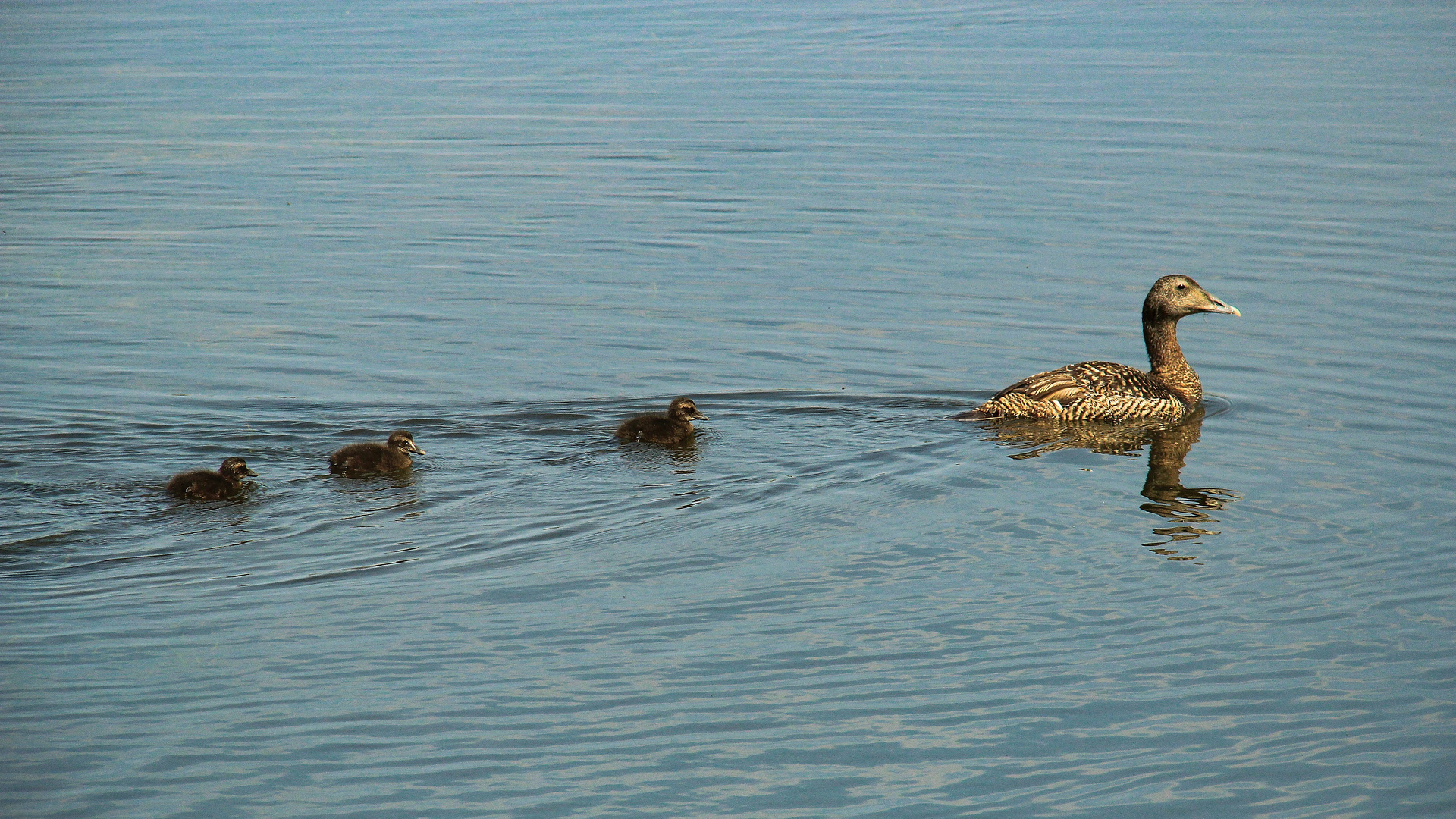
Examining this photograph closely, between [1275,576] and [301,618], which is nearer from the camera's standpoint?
[301,618]

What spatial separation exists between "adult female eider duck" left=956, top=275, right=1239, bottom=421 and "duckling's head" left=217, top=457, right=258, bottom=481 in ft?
15.5

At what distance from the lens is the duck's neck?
37.6 feet

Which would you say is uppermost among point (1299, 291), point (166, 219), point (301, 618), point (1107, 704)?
point (166, 219)

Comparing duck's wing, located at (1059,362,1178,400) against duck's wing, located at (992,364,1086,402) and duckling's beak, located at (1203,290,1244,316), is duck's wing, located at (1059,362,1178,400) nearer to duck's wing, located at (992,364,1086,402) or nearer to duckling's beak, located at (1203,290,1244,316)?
duck's wing, located at (992,364,1086,402)

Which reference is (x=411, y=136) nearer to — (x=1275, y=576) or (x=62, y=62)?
(x=62, y=62)

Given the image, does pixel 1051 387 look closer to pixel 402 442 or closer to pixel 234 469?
pixel 402 442

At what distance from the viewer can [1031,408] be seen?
10758 mm

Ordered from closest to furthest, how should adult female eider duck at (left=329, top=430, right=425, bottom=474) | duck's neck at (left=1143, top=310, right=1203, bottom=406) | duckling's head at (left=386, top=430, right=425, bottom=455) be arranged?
adult female eider duck at (left=329, top=430, right=425, bottom=474)
duckling's head at (left=386, top=430, right=425, bottom=455)
duck's neck at (left=1143, top=310, right=1203, bottom=406)

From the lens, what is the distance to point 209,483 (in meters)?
8.80

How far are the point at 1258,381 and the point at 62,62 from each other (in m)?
24.7

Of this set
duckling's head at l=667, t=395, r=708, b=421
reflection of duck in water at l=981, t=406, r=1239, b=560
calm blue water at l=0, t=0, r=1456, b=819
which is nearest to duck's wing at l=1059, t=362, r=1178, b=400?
reflection of duck in water at l=981, t=406, r=1239, b=560

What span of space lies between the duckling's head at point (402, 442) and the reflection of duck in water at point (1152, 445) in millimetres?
3770

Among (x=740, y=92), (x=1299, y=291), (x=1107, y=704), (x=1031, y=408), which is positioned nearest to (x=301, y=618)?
(x=1107, y=704)

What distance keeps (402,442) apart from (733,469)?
2.02 m
